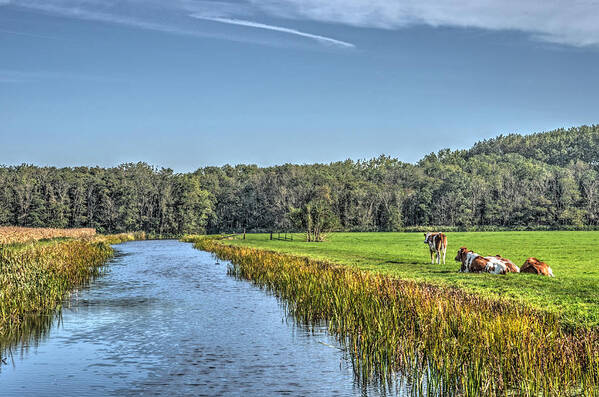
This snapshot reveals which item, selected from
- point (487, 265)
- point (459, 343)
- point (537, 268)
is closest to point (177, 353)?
point (459, 343)

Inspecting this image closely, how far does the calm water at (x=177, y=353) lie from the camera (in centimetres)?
1109

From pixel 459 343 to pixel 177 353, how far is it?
709cm

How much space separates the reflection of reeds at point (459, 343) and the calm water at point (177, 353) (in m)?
0.90

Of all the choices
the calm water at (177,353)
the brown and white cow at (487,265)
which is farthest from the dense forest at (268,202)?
the calm water at (177,353)

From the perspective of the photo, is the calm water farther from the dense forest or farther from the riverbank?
the dense forest

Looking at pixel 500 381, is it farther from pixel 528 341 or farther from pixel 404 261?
pixel 404 261

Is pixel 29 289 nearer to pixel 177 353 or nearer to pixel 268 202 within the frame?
pixel 177 353

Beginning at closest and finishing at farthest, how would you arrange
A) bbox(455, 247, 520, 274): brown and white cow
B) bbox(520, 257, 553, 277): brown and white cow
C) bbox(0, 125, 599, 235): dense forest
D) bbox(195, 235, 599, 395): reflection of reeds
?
bbox(195, 235, 599, 395): reflection of reeds
bbox(520, 257, 553, 277): brown and white cow
bbox(455, 247, 520, 274): brown and white cow
bbox(0, 125, 599, 235): dense forest

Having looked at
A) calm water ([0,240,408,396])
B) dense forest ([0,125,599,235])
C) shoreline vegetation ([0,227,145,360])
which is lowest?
calm water ([0,240,408,396])

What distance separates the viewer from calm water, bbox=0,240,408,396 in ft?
36.4

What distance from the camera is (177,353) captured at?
13734 millimetres

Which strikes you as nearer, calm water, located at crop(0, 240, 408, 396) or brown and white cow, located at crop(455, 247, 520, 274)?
calm water, located at crop(0, 240, 408, 396)

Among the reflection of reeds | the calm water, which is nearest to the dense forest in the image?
the calm water

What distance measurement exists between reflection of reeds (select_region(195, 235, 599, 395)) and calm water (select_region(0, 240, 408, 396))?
2.94 ft
